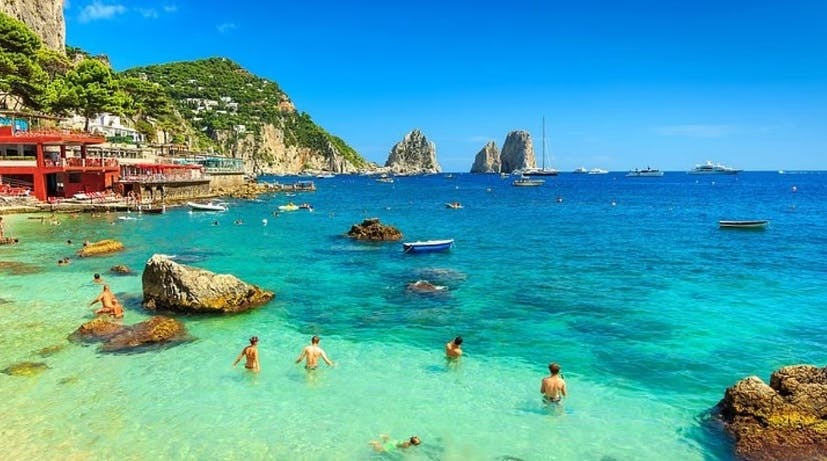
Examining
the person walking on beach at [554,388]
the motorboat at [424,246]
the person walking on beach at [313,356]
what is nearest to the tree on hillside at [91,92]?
the motorboat at [424,246]

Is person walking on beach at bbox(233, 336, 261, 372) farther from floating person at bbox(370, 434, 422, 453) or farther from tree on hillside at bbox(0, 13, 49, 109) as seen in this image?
tree on hillside at bbox(0, 13, 49, 109)

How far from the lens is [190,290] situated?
21641 millimetres

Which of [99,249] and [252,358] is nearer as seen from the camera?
[252,358]

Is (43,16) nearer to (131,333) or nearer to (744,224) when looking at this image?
(131,333)

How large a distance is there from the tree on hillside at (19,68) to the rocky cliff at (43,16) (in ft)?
79.9

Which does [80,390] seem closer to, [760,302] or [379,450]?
[379,450]

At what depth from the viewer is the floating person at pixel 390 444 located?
12.0m

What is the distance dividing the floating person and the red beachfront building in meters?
58.1

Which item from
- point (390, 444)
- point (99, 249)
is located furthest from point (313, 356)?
point (99, 249)

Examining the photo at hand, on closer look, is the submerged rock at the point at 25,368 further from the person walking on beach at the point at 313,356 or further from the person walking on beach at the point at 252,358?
the person walking on beach at the point at 313,356

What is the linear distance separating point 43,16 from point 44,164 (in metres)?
77.8

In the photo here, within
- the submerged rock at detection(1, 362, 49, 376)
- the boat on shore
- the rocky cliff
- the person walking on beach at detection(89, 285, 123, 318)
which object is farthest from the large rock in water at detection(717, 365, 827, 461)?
the rocky cliff

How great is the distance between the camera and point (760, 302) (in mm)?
24953

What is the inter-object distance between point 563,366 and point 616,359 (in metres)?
1.96
